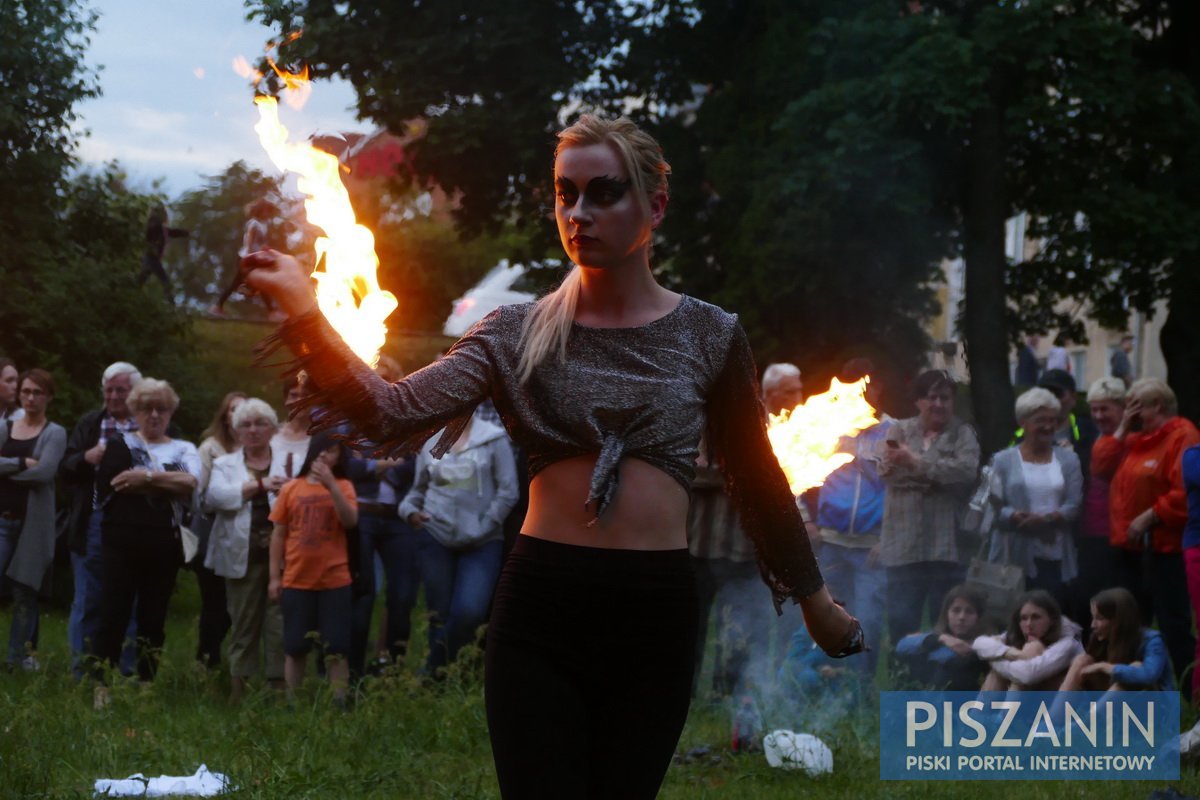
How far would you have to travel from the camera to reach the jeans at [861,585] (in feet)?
27.8

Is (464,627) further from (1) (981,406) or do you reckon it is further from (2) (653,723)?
(1) (981,406)

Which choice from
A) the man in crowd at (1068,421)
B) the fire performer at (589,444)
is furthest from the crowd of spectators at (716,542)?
the fire performer at (589,444)

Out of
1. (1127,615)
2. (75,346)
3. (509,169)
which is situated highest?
(509,169)

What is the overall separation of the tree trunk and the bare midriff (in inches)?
486

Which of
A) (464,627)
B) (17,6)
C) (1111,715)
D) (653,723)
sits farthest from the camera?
(17,6)

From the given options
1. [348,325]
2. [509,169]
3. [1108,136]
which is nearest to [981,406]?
[1108,136]

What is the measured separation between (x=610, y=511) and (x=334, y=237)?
3.33ft

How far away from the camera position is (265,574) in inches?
350

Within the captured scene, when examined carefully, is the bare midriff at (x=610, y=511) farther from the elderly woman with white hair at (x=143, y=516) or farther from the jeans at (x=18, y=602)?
the jeans at (x=18, y=602)

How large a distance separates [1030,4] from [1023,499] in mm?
7304

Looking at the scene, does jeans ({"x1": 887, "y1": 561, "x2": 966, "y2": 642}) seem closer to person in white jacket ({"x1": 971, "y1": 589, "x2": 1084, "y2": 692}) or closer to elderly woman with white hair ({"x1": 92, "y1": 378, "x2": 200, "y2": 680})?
person in white jacket ({"x1": 971, "y1": 589, "x2": 1084, "y2": 692})

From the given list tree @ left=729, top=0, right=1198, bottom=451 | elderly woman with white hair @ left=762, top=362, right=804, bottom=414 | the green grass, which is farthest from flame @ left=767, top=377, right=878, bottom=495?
tree @ left=729, top=0, right=1198, bottom=451

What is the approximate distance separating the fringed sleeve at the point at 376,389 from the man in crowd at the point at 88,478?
610cm

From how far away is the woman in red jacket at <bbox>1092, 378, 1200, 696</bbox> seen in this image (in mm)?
8727
